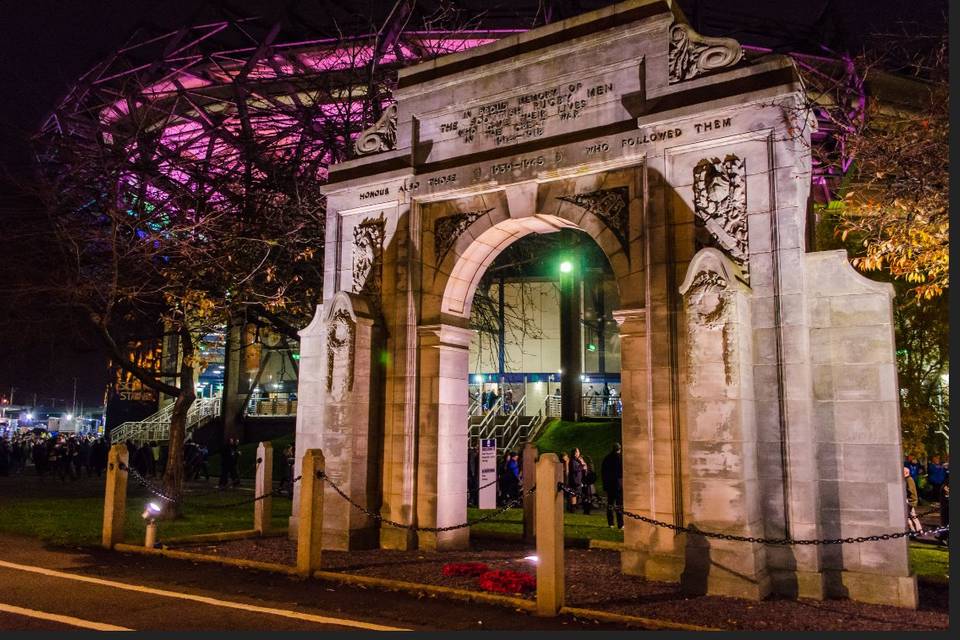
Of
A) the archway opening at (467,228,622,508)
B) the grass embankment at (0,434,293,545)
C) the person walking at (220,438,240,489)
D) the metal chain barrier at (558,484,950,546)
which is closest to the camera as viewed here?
the metal chain barrier at (558,484,950,546)

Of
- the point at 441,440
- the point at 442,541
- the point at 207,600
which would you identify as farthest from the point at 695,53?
the point at 207,600

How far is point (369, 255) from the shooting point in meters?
13.5

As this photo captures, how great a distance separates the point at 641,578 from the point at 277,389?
128ft

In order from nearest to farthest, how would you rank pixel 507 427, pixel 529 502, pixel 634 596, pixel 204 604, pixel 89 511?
pixel 204 604, pixel 634 596, pixel 529 502, pixel 89 511, pixel 507 427

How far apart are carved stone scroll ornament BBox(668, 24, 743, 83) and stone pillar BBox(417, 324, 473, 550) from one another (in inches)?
213

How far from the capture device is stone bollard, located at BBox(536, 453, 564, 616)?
7.92 m

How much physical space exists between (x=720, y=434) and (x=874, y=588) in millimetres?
2500

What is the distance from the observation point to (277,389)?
151ft

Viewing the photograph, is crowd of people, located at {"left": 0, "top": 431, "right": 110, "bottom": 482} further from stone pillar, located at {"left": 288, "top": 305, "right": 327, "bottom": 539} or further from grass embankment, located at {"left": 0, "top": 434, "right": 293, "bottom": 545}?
stone pillar, located at {"left": 288, "top": 305, "right": 327, "bottom": 539}

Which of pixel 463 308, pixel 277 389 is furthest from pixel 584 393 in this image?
pixel 463 308

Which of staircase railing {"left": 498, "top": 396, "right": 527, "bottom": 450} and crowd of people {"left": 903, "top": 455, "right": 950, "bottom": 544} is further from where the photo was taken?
staircase railing {"left": 498, "top": 396, "right": 527, "bottom": 450}

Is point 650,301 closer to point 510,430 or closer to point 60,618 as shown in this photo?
point 60,618

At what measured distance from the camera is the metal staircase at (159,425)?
40188 mm

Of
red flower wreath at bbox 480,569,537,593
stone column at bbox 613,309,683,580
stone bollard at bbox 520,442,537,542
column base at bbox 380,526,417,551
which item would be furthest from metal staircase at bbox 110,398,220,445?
stone column at bbox 613,309,683,580
